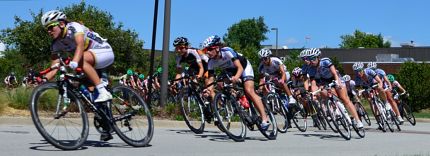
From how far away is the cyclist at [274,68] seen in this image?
13.9 meters

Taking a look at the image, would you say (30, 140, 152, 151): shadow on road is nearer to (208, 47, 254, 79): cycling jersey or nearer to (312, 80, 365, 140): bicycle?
(208, 47, 254, 79): cycling jersey

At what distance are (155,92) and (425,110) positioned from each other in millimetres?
17762

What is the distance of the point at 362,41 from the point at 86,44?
126330 millimetres

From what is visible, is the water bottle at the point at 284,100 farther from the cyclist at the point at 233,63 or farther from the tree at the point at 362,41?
the tree at the point at 362,41

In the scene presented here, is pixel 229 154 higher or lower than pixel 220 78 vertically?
lower

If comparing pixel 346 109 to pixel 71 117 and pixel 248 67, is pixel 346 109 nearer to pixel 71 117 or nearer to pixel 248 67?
pixel 248 67

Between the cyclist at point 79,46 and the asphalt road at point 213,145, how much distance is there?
0.89 meters

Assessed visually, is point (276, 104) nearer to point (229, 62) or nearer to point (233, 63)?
point (229, 62)

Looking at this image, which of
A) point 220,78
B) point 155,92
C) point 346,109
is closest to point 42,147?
point 220,78

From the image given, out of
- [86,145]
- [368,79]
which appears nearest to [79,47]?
[86,145]

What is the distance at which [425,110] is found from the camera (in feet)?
111

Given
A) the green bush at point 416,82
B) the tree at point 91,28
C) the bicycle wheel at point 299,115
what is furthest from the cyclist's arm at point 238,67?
the tree at point 91,28

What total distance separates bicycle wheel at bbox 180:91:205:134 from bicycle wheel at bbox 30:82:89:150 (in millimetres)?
3378

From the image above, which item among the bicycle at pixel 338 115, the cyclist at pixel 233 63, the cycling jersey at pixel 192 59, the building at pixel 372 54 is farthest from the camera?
the building at pixel 372 54
